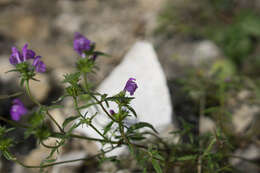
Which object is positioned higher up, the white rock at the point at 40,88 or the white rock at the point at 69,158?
the white rock at the point at 40,88

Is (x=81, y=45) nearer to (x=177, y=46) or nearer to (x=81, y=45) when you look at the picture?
(x=81, y=45)

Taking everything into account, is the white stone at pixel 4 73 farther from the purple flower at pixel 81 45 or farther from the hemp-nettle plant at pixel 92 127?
the purple flower at pixel 81 45

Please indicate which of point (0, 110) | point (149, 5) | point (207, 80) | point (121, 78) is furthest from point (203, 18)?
point (0, 110)

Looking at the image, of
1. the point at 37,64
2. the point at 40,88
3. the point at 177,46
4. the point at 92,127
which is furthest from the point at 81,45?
the point at 177,46

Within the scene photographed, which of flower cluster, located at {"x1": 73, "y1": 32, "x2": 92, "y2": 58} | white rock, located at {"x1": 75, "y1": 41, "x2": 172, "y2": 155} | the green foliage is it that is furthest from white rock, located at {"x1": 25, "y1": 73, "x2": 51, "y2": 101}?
the green foliage

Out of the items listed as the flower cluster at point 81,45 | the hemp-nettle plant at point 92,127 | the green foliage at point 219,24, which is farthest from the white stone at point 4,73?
the green foliage at point 219,24

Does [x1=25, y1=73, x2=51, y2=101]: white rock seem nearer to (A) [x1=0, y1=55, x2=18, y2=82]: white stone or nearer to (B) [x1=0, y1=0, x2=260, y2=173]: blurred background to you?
(B) [x1=0, y1=0, x2=260, y2=173]: blurred background

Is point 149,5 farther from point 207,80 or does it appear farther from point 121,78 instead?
point 121,78
